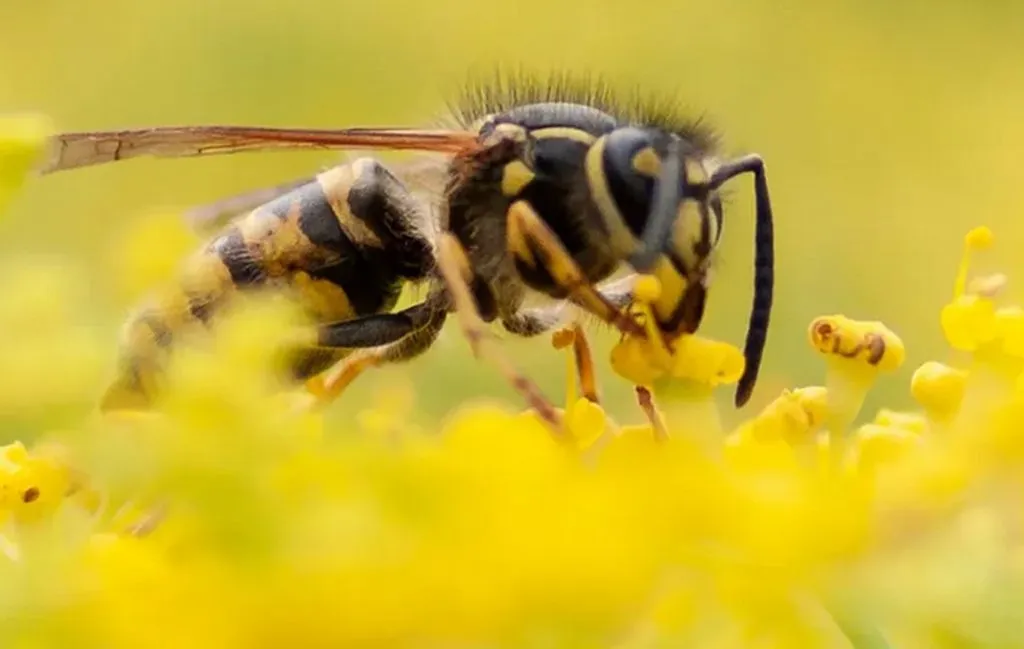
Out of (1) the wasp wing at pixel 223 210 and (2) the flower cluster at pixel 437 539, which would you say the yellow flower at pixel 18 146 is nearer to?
(2) the flower cluster at pixel 437 539

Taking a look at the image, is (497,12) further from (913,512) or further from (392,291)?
(913,512)

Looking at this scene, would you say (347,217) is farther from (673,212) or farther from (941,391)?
(941,391)

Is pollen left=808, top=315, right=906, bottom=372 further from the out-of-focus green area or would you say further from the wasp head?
the out-of-focus green area

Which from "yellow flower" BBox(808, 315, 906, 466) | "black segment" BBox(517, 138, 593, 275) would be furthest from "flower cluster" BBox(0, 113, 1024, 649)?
"black segment" BBox(517, 138, 593, 275)

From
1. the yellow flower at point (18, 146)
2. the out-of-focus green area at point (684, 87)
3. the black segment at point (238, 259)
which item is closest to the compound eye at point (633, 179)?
the black segment at point (238, 259)

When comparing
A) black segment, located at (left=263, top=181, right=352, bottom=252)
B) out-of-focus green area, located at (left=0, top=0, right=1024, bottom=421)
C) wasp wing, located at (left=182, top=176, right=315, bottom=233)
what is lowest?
out-of-focus green area, located at (left=0, top=0, right=1024, bottom=421)

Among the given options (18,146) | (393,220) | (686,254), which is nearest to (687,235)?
(686,254)

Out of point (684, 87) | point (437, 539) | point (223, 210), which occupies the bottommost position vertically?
point (684, 87)
